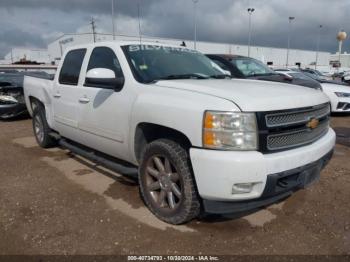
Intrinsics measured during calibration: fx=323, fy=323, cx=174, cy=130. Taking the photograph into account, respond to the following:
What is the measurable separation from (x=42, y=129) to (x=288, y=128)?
4.77 m

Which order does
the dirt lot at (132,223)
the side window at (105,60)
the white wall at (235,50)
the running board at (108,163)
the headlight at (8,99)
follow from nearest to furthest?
the dirt lot at (132,223) < the running board at (108,163) < the side window at (105,60) < the headlight at (8,99) < the white wall at (235,50)

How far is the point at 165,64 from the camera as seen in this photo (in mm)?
3877

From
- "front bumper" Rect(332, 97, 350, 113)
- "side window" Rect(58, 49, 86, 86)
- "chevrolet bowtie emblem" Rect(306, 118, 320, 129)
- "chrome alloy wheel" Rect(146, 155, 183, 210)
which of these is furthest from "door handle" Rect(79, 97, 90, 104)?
"front bumper" Rect(332, 97, 350, 113)

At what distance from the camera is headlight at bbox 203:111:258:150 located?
8.68ft

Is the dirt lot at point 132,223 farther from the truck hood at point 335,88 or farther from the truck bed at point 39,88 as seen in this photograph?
the truck hood at point 335,88

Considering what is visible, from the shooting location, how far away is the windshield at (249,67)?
8237 mm

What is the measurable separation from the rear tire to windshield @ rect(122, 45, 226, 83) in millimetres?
2786

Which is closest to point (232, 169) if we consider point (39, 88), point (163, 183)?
point (163, 183)

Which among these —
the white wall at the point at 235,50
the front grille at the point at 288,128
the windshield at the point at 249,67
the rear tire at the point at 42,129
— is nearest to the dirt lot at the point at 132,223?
the front grille at the point at 288,128

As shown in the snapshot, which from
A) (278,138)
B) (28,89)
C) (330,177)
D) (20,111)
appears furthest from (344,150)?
(20,111)

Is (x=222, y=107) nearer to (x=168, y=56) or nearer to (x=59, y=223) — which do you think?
(x=168, y=56)

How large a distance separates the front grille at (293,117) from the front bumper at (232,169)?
268 mm

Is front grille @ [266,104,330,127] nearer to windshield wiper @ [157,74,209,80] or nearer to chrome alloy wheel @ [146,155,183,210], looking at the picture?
chrome alloy wheel @ [146,155,183,210]

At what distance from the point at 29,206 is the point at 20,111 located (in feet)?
23.2
